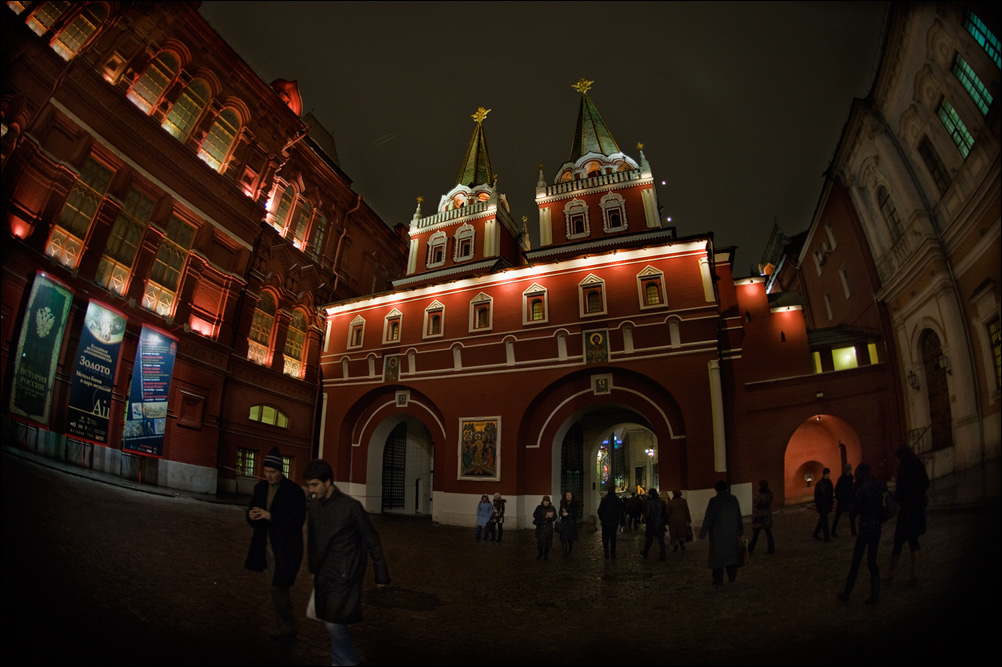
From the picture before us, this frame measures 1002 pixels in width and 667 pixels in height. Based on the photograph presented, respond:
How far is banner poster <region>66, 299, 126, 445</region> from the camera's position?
1021 centimetres

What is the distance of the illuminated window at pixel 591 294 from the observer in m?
18.0

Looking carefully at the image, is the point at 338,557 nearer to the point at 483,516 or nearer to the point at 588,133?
the point at 483,516

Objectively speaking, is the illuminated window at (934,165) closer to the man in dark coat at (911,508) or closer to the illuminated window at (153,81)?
the man in dark coat at (911,508)

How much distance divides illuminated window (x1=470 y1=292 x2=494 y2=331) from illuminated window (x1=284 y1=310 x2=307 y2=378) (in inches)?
343

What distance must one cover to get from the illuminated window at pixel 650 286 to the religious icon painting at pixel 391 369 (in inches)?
400

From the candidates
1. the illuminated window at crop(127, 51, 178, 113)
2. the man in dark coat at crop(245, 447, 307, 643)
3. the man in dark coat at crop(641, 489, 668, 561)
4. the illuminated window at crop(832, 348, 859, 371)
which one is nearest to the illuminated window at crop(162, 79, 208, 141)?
the illuminated window at crop(127, 51, 178, 113)

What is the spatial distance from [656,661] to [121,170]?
61.3 feet

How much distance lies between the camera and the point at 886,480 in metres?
10.1

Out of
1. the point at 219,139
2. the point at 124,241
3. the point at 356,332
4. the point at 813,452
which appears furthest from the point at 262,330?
the point at 813,452

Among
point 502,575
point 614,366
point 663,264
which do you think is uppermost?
point 663,264

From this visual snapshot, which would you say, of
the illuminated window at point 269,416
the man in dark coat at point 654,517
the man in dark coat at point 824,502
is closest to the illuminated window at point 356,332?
the illuminated window at point 269,416

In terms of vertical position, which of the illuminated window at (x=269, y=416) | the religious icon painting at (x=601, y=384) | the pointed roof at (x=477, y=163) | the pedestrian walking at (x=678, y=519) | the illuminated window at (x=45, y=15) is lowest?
the pedestrian walking at (x=678, y=519)

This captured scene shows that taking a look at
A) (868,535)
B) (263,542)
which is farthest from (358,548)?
(868,535)

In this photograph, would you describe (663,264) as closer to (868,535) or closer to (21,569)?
(868,535)
